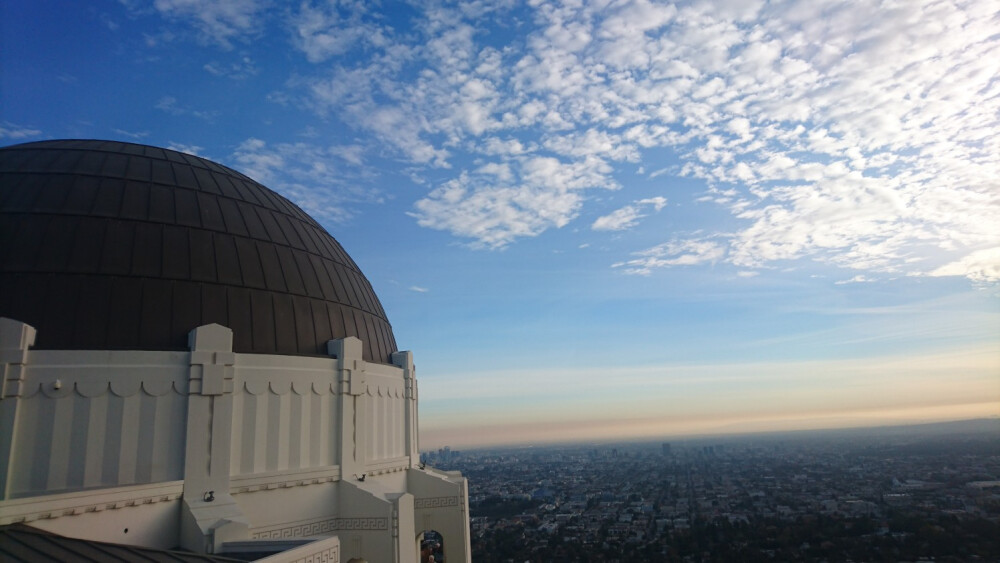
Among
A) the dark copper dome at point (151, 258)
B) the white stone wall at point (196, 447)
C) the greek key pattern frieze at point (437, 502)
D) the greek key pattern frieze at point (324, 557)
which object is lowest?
the greek key pattern frieze at point (437, 502)

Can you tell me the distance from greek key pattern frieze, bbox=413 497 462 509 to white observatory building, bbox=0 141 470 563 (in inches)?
49.3

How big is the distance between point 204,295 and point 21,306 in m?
2.93

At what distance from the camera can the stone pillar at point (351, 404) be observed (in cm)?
1338

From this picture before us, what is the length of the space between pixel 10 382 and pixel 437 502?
34.2 ft

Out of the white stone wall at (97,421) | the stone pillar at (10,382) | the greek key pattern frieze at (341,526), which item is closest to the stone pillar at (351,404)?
the greek key pattern frieze at (341,526)

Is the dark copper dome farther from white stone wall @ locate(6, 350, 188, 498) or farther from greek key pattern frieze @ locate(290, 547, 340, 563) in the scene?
greek key pattern frieze @ locate(290, 547, 340, 563)

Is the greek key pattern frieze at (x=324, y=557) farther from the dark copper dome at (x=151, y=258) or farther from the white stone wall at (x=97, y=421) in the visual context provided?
the dark copper dome at (x=151, y=258)

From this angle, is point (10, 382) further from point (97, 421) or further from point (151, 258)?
point (151, 258)

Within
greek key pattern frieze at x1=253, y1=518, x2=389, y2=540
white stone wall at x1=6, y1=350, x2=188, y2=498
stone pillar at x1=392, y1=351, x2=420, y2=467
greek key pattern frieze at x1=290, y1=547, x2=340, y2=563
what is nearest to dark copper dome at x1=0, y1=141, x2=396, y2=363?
white stone wall at x1=6, y1=350, x2=188, y2=498

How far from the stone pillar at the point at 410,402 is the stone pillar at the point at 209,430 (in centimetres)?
624

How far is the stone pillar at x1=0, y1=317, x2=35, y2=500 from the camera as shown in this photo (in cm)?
930

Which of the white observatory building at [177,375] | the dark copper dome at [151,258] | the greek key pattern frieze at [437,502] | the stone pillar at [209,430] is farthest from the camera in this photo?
the greek key pattern frieze at [437,502]

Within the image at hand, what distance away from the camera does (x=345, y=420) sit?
13453 millimetres

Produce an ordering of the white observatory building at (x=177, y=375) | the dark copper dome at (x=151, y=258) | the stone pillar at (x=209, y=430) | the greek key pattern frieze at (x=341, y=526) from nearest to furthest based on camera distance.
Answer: the white observatory building at (x=177, y=375) → the stone pillar at (x=209, y=430) → the dark copper dome at (x=151, y=258) → the greek key pattern frieze at (x=341, y=526)
